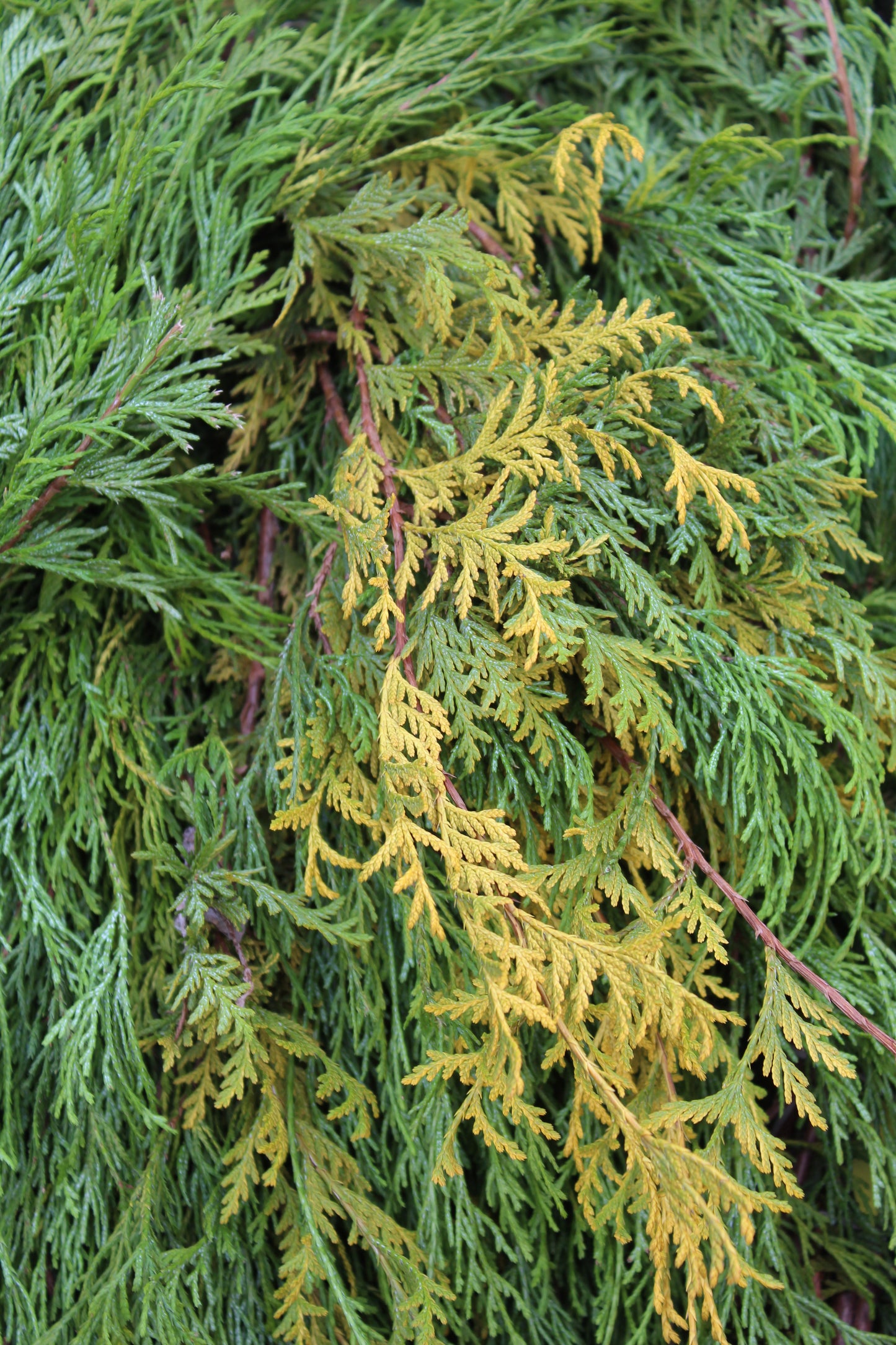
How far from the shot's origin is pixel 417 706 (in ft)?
5.09

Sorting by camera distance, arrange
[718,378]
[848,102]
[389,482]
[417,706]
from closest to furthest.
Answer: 1. [417,706]
2. [389,482]
3. [718,378]
4. [848,102]

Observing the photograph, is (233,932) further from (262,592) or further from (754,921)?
(754,921)

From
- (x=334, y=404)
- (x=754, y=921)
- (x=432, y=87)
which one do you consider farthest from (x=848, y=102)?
(x=754, y=921)

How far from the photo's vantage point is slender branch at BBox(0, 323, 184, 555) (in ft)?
5.31

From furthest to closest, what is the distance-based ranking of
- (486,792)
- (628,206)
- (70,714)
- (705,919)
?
(628,206), (70,714), (486,792), (705,919)

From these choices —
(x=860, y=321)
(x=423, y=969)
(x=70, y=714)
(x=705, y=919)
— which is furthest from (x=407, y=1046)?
(x=860, y=321)

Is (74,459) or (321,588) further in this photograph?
(321,588)

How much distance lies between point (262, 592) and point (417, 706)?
1.79 ft

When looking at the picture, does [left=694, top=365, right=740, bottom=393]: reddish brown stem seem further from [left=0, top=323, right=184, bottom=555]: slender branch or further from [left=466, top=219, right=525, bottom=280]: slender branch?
[left=0, top=323, right=184, bottom=555]: slender branch

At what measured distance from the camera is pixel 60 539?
67.8 inches

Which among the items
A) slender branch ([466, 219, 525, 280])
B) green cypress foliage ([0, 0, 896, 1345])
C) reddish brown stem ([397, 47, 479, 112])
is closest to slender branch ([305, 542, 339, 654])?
green cypress foliage ([0, 0, 896, 1345])

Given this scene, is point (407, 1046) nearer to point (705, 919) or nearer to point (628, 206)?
point (705, 919)

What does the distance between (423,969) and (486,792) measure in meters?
0.33

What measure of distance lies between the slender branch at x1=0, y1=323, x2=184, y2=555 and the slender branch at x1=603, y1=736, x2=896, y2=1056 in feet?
3.41
